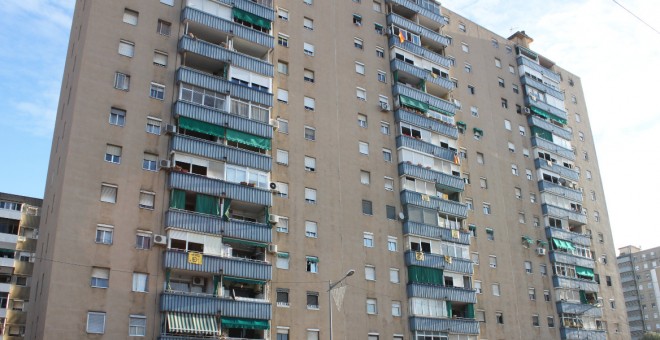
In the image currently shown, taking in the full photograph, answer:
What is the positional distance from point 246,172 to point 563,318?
118 feet

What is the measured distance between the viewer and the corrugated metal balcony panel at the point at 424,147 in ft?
179

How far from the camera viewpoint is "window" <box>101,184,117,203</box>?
1521 inches

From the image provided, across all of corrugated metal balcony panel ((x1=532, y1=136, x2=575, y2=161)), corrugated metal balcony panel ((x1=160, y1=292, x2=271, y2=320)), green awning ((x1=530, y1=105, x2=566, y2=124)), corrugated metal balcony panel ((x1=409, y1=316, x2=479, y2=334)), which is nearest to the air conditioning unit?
corrugated metal balcony panel ((x1=160, y1=292, x2=271, y2=320))

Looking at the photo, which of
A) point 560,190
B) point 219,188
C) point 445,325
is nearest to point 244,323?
point 219,188

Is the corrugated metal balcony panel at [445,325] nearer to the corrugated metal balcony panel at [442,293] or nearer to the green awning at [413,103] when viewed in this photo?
the corrugated metal balcony panel at [442,293]

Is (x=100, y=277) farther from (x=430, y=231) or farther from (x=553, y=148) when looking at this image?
(x=553, y=148)

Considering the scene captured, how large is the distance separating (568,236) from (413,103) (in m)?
23.1

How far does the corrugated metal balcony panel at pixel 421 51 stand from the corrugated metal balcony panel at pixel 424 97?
425 cm

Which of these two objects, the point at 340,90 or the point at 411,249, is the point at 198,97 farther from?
the point at 411,249

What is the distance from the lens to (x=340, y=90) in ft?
174

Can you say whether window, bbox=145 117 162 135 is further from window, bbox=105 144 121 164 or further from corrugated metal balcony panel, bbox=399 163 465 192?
corrugated metal balcony panel, bbox=399 163 465 192

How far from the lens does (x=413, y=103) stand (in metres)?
57.2

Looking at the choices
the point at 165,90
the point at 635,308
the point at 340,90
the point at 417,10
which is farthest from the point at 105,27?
the point at 635,308

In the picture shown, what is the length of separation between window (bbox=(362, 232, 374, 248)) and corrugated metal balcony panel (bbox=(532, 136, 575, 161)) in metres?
27.3
